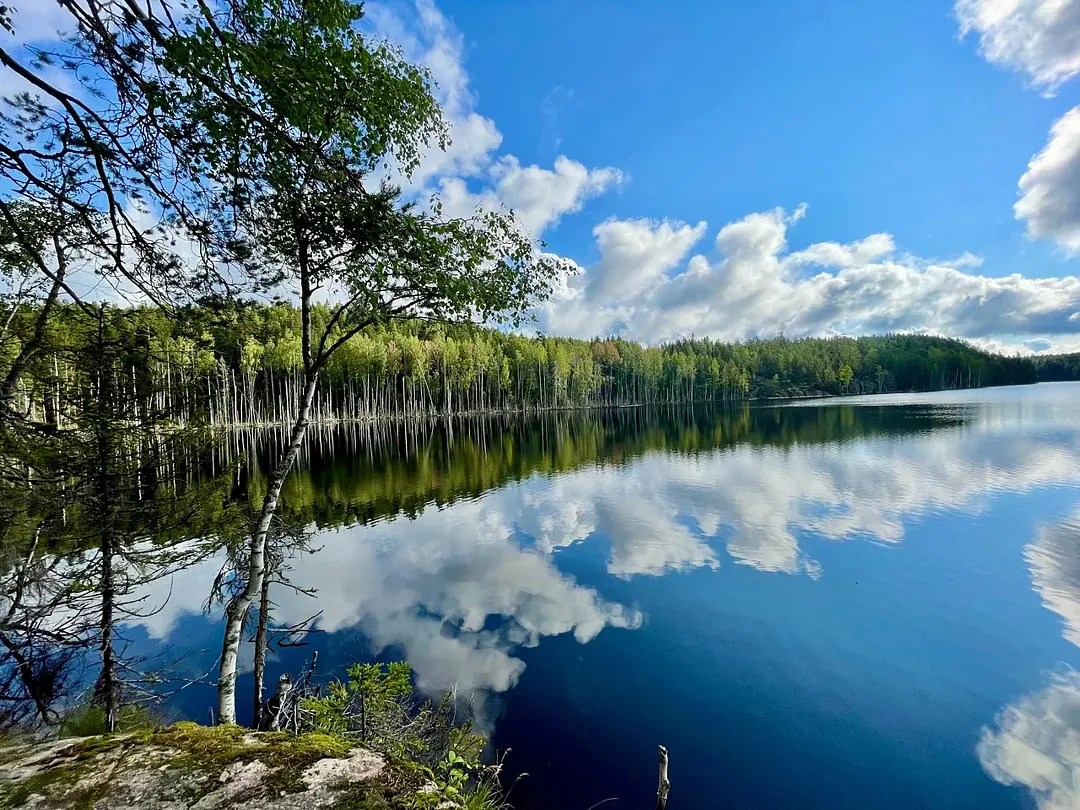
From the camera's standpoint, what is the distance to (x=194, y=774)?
2.58 m

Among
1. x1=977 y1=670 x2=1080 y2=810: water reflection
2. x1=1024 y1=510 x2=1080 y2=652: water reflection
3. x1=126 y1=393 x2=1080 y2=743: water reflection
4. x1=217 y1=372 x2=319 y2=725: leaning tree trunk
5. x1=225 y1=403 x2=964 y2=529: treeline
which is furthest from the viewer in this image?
x1=225 y1=403 x2=964 y2=529: treeline

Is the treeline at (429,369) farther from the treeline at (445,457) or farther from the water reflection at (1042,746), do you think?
the water reflection at (1042,746)

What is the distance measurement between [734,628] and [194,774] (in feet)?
34.1

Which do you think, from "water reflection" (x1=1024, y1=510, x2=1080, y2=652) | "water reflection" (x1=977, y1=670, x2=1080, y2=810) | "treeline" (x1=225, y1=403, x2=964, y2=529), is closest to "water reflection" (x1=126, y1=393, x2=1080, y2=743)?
Answer: "water reflection" (x1=1024, y1=510, x2=1080, y2=652)

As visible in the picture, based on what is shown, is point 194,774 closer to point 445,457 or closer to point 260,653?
point 260,653

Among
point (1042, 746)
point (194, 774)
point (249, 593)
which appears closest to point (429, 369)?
point (249, 593)

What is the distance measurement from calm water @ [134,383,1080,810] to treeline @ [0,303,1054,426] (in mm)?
5910

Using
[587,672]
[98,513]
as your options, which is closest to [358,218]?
[98,513]

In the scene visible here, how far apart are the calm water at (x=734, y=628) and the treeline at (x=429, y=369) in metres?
5.91

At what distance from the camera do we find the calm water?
671cm

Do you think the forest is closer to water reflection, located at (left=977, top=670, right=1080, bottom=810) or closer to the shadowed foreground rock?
the shadowed foreground rock

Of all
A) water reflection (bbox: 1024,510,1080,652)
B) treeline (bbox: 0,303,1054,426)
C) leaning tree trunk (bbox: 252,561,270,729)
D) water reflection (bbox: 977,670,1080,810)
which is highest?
treeline (bbox: 0,303,1054,426)

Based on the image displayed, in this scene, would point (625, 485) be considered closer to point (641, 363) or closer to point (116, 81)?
point (116, 81)

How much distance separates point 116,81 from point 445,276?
3042 millimetres
